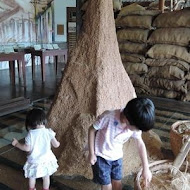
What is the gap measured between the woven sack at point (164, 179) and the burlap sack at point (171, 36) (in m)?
3.07

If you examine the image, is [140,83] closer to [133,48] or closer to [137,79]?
[137,79]

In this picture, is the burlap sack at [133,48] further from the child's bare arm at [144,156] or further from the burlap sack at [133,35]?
the child's bare arm at [144,156]

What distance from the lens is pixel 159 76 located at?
16.2 feet

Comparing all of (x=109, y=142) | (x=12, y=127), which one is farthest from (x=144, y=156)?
(x=12, y=127)

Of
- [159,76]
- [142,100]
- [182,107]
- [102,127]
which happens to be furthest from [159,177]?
[159,76]

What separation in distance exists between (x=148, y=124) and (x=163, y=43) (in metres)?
3.79

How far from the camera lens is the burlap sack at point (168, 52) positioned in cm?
467

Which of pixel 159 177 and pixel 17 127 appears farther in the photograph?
pixel 17 127

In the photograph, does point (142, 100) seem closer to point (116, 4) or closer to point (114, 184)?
point (114, 184)

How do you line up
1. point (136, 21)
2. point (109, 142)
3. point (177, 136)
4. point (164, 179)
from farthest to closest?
1. point (136, 21)
2. point (177, 136)
3. point (164, 179)
4. point (109, 142)

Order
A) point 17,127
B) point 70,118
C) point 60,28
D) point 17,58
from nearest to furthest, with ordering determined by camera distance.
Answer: point 70,118
point 17,127
point 17,58
point 60,28

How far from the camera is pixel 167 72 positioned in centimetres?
477

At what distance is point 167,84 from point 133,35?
44.5 inches

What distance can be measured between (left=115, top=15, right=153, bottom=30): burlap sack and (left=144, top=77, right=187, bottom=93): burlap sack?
99 cm
